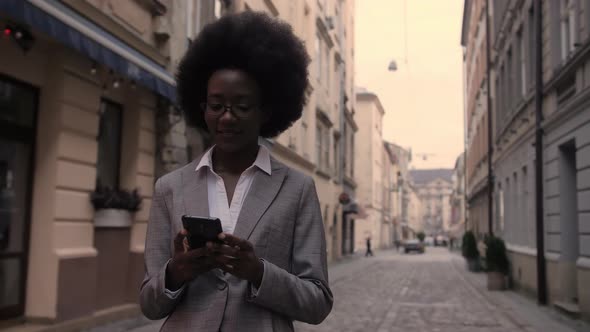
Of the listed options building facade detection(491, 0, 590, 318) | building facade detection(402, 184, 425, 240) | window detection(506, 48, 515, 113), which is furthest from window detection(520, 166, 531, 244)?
building facade detection(402, 184, 425, 240)

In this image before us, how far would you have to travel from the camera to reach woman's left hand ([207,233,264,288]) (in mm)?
1691

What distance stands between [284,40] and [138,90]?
8.94m

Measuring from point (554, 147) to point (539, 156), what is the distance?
3.23 feet

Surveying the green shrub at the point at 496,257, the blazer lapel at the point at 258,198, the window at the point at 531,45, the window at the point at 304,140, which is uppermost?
the window at the point at 531,45

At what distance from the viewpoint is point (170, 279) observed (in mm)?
1845

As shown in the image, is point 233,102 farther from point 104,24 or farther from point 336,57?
point 336,57

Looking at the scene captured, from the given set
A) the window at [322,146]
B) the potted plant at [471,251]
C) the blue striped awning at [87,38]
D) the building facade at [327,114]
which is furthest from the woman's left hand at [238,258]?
the window at [322,146]

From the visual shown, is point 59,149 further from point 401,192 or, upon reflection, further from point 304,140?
point 401,192

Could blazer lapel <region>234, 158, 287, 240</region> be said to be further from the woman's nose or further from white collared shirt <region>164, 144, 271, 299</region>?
the woman's nose

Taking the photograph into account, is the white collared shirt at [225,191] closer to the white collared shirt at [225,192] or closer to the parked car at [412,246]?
the white collared shirt at [225,192]

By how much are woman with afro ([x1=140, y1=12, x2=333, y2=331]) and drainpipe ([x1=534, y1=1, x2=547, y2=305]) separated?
12.9 metres

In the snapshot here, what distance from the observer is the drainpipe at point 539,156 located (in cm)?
1377

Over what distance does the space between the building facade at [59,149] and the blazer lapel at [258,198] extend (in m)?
5.47

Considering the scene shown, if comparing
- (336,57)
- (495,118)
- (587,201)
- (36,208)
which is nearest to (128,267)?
(36,208)
